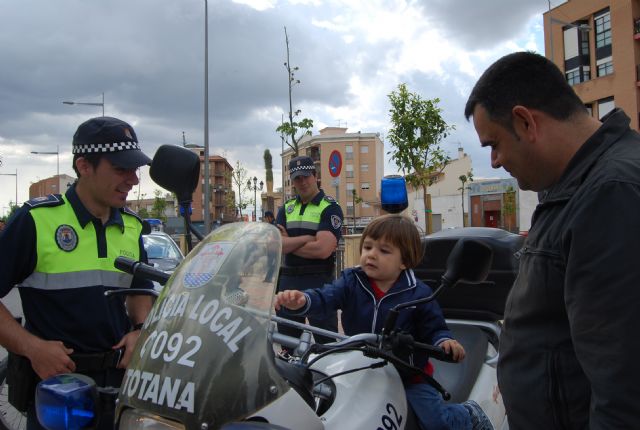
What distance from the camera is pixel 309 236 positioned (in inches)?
172

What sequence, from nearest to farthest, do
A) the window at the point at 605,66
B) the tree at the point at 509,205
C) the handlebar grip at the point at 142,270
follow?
the handlebar grip at the point at 142,270, the window at the point at 605,66, the tree at the point at 509,205

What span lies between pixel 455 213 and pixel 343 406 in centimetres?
5943

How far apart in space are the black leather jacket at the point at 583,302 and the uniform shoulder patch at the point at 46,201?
1847mm

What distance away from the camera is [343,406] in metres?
1.64

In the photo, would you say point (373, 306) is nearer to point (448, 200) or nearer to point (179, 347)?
point (179, 347)

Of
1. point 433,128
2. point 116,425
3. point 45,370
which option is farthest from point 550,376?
point 433,128

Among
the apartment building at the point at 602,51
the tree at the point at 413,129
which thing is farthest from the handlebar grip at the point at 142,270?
the apartment building at the point at 602,51

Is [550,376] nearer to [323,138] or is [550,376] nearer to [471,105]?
[471,105]

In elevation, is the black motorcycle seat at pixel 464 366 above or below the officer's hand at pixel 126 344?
below

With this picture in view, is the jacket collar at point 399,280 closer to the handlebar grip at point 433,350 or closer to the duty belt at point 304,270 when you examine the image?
the handlebar grip at point 433,350

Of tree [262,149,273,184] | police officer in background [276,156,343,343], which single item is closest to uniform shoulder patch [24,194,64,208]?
police officer in background [276,156,343,343]

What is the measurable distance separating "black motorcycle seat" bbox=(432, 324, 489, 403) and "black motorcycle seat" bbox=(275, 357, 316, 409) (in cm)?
133

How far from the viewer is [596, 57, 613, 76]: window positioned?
1228 inches

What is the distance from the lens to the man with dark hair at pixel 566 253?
1.13m
